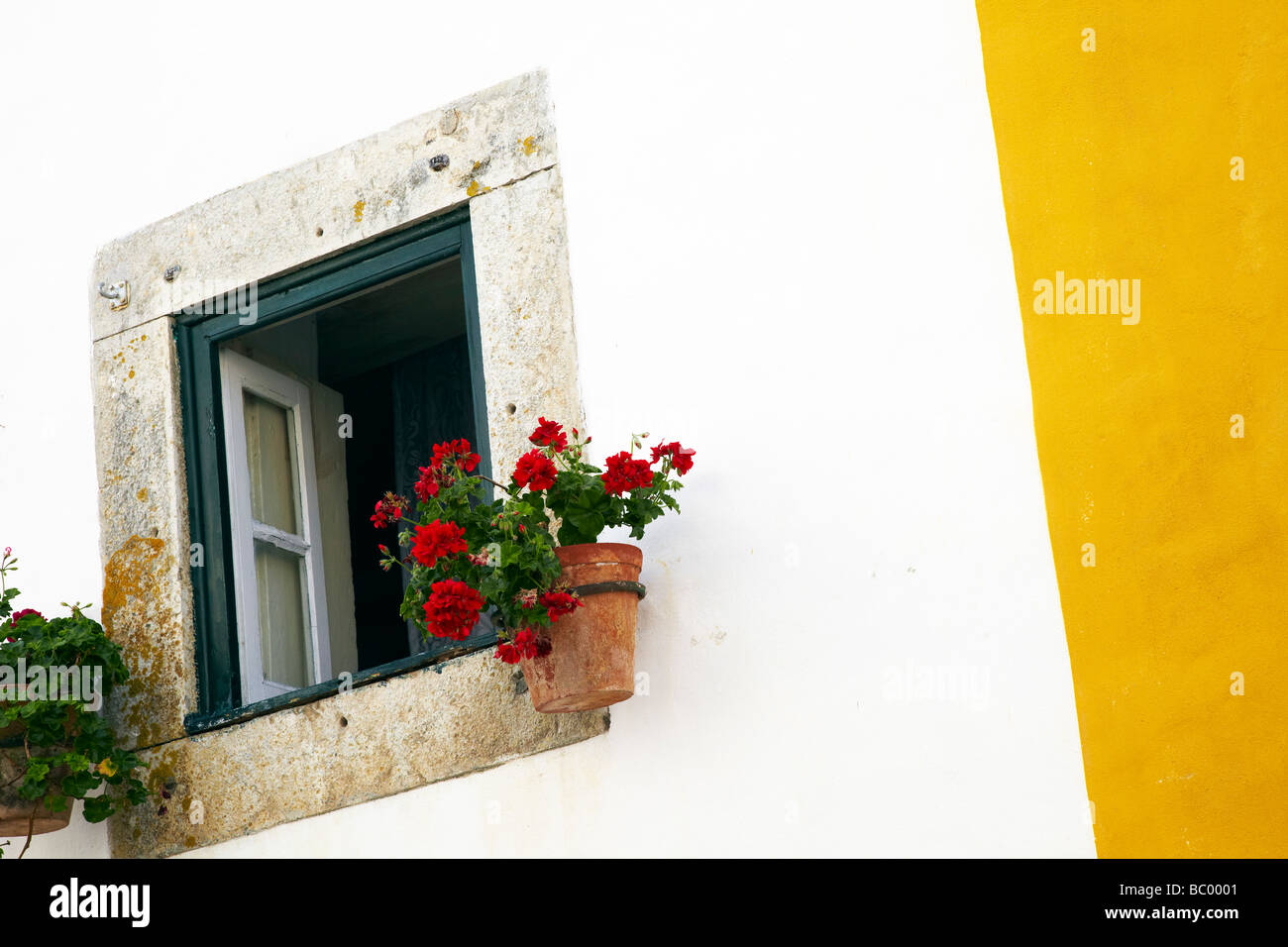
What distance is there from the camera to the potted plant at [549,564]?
3250mm

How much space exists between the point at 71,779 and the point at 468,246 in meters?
1.60

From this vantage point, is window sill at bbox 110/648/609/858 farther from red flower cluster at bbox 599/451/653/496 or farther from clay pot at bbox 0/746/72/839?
red flower cluster at bbox 599/451/653/496

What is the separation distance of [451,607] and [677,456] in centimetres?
58

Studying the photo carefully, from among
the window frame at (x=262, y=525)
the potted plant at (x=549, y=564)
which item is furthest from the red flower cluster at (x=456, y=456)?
the window frame at (x=262, y=525)

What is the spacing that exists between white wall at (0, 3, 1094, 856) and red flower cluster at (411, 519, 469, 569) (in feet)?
1.78

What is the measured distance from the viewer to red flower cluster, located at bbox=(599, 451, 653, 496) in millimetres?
3348

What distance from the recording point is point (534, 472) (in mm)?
3287

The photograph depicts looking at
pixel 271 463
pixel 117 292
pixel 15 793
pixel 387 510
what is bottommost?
pixel 15 793

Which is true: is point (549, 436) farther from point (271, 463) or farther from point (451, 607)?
point (271, 463)

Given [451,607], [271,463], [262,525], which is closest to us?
[451,607]

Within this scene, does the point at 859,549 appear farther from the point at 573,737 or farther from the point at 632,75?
the point at 632,75

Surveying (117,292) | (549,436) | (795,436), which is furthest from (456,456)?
(117,292)

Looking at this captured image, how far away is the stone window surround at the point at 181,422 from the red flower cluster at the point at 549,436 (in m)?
0.39

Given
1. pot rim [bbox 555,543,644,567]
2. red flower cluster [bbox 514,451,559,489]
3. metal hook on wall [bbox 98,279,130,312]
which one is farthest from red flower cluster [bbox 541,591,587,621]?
metal hook on wall [bbox 98,279,130,312]
